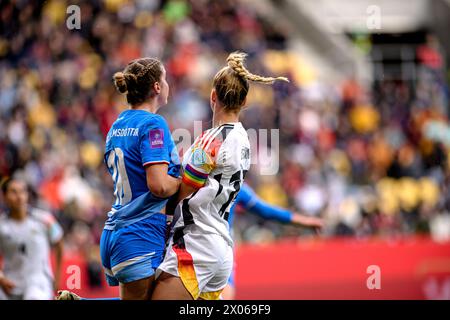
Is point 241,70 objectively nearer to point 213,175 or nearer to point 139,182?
point 213,175

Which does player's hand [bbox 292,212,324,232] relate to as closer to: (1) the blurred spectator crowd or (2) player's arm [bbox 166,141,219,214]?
(2) player's arm [bbox 166,141,219,214]

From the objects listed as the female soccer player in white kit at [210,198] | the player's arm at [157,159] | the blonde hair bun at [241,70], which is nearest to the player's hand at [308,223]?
the female soccer player in white kit at [210,198]

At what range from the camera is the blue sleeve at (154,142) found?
15.2 feet

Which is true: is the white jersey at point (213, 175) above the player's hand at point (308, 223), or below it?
above

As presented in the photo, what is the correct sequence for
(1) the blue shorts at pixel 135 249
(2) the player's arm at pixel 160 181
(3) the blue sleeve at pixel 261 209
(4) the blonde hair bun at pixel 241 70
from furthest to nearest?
(3) the blue sleeve at pixel 261 209, (4) the blonde hair bun at pixel 241 70, (1) the blue shorts at pixel 135 249, (2) the player's arm at pixel 160 181

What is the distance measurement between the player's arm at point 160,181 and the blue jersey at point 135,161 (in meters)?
0.06

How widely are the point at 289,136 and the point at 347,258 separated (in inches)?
114

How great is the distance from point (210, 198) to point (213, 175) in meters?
0.13

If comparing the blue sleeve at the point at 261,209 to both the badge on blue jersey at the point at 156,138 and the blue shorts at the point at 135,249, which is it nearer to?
the blue shorts at the point at 135,249

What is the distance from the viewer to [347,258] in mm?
13227

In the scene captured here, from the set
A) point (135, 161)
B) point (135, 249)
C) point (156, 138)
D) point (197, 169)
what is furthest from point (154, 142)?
point (135, 249)

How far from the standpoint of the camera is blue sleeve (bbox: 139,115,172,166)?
4.64m
